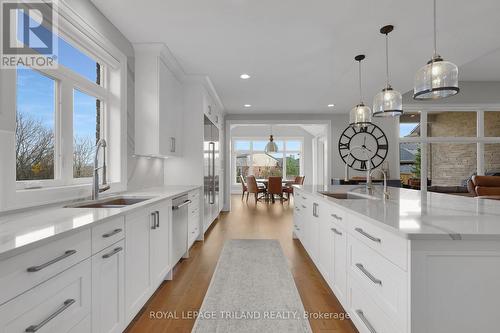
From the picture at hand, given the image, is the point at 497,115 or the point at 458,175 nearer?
the point at 497,115

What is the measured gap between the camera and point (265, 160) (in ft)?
36.8

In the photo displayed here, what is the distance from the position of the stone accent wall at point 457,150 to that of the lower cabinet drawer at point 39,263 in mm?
7510

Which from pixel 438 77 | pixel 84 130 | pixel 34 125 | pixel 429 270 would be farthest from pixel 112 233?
pixel 438 77

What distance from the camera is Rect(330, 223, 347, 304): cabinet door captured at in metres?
1.84

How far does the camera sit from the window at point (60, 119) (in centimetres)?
175

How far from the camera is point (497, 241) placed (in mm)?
1049

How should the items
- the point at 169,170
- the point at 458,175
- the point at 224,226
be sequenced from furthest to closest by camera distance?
1. the point at 458,175
2. the point at 224,226
3. the point at 169,170

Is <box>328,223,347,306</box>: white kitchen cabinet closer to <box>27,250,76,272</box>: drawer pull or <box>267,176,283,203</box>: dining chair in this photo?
<box>27,250,76,272</box>: drawer pull

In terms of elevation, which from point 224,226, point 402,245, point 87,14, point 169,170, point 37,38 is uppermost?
point 87,14

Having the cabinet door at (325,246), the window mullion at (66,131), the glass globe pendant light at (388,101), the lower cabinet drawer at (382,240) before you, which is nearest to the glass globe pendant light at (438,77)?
the glass globe pendant light at (388,101)

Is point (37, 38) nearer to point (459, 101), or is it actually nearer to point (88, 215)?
point (88, 215)

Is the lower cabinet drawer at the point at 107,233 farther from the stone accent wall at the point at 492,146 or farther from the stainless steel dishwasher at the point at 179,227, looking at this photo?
the stone accent wall at the point at 492,146

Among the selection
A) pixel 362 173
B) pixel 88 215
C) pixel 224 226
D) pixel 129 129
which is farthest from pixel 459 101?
pixel 88 215

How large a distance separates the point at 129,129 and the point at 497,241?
314 centimetres
